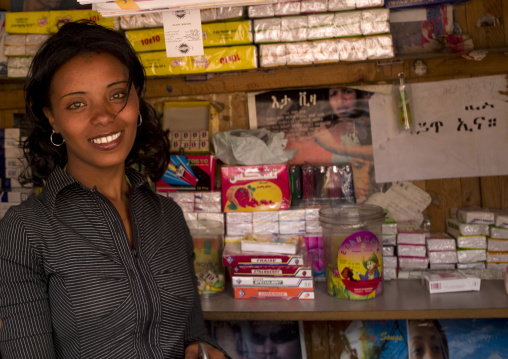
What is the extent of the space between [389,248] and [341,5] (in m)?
1.04

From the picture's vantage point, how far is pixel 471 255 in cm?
222

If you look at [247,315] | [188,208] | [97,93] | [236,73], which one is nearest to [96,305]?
[97,93]

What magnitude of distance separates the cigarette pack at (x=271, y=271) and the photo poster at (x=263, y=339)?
1.47 feet

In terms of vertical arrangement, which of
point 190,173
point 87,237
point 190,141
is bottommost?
point 87,237

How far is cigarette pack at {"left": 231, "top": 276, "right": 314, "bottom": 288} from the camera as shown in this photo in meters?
2.08

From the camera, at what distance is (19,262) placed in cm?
125

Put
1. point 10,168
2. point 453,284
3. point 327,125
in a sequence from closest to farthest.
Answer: point 453,284, point 327,125, point 10,168

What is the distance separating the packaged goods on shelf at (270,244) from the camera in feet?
6.98

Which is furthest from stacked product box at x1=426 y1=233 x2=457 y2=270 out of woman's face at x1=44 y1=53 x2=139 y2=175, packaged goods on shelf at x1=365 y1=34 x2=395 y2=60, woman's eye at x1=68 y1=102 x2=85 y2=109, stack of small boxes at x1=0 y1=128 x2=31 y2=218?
stack of small boxes at x1=0 y1=128 x2=31 y2=218

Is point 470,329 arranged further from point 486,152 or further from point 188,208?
point 188,208

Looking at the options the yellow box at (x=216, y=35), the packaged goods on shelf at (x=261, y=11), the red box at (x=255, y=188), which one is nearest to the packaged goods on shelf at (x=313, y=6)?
the packaged goods on shelf at (x=261, y=11)

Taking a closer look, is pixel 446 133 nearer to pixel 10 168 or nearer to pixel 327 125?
pixel 327 125

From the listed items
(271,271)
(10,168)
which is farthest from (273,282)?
(10,168)

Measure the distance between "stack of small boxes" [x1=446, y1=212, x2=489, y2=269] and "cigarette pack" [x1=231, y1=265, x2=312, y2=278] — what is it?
26.9 inches
